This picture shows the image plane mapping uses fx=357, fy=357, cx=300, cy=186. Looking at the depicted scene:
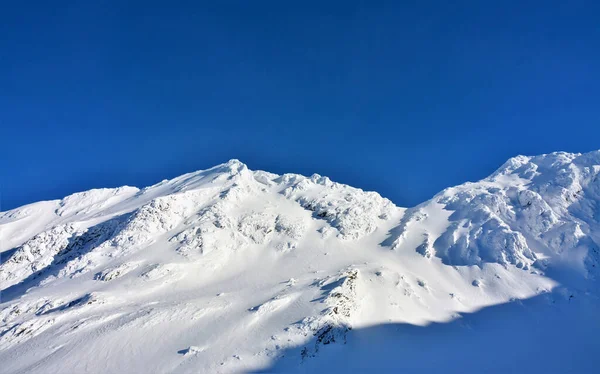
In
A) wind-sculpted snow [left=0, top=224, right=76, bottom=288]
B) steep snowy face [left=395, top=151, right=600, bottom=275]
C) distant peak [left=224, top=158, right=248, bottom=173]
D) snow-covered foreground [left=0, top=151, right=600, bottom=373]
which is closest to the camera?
snow-covered foreground [left=0, top=151, right=600, bottom=373]

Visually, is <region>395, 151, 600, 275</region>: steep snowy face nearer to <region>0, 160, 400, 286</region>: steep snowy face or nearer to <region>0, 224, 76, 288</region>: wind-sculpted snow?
<region>0, 160, 400, 286</region>: steep snowy face

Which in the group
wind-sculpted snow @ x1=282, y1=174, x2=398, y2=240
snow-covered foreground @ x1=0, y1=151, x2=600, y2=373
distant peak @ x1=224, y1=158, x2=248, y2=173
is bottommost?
snow-covered foreground @ x1=0, y1=151, x2=600, y2=373

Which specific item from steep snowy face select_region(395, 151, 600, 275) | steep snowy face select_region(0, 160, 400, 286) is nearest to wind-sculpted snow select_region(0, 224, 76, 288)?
steep snowy face select_region(0, 160, 400, 286)

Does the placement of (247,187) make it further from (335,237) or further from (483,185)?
(483,185)

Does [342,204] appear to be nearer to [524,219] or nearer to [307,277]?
[307,277]

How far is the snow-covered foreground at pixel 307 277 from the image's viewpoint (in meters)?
56.7

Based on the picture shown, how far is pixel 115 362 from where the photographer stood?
53.4 meters

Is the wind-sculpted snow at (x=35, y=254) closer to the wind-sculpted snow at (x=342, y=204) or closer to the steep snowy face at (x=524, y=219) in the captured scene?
the wind-sculpted snow at (x=342, y=204)

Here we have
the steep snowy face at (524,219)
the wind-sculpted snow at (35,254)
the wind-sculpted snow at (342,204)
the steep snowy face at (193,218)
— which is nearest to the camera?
the steep snowy face at (524,219)

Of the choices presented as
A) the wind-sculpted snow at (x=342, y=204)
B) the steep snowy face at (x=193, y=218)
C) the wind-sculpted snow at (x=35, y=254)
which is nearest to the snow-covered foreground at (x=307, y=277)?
the wind-sculpted snow at (x=35, y=254)

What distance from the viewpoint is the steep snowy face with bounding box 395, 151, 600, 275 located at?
86688mm

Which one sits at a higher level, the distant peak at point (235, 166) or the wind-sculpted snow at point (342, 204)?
the distant peak at point (235, 166)

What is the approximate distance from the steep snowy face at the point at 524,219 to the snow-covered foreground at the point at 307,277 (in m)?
0.42

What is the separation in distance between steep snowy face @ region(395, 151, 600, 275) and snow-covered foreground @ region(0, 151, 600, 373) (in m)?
0.42
